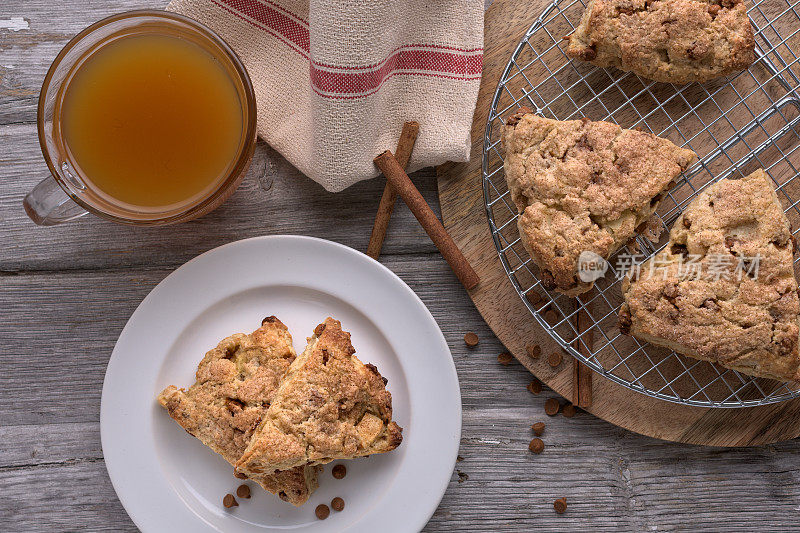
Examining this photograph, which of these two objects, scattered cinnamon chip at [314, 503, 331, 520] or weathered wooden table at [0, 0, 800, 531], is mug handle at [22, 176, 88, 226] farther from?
scattered cinnamon chip at [314, 503, 331, 520]

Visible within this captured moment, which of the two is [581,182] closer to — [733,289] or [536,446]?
[733,289]

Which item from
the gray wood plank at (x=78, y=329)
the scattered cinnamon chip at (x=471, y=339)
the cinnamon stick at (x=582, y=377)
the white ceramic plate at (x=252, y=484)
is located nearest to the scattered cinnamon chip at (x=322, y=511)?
the white ceramic plate at (x=252, y=484)

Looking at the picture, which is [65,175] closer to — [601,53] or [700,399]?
[601,53]

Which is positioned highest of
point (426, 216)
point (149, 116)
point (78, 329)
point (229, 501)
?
point (149, 116)

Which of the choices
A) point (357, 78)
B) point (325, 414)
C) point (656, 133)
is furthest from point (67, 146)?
point (656, 133)

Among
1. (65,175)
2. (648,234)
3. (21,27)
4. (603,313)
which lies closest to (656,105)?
(648,234)

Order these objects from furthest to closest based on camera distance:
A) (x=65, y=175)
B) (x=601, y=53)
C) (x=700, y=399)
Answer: (x=700, y=399) → (x=601, y=53) → (x=65, y=175)

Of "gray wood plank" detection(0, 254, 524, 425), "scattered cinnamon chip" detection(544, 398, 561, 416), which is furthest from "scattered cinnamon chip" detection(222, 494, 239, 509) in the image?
"scattered cinnamon chip" detection(544, 398, 561, 416)
